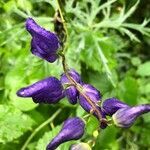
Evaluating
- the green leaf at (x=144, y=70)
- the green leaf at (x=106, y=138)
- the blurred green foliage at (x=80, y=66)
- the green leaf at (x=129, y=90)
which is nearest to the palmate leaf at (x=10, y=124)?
the blurred green foliage at (x=80, y=66)

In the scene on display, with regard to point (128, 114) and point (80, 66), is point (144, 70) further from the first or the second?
point (128, 114)

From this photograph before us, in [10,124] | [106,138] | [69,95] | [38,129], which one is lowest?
[106,138]

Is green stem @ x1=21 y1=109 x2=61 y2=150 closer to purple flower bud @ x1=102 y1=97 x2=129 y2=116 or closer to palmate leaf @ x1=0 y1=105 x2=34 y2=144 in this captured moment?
palmate leaf @ x1=0 y1=105 x2=34 y2=144

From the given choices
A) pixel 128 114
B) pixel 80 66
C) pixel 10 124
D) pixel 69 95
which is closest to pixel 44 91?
pixel 69 95

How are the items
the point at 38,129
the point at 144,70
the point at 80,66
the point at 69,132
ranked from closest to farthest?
the point at 69,132 → the point at 38,129 → the point at 80,66 → the point at 144,70

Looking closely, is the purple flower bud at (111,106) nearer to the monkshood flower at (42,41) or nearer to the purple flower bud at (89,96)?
the purple flower bud at (89,96)

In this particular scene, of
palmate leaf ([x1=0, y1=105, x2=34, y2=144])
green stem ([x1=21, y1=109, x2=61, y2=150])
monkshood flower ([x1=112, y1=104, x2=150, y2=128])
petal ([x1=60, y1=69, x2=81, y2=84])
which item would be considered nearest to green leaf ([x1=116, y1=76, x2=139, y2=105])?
green stem ([x1=21, y1=109, x2=61, y2=150])

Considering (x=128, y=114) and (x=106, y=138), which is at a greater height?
(x=128, y=114)
